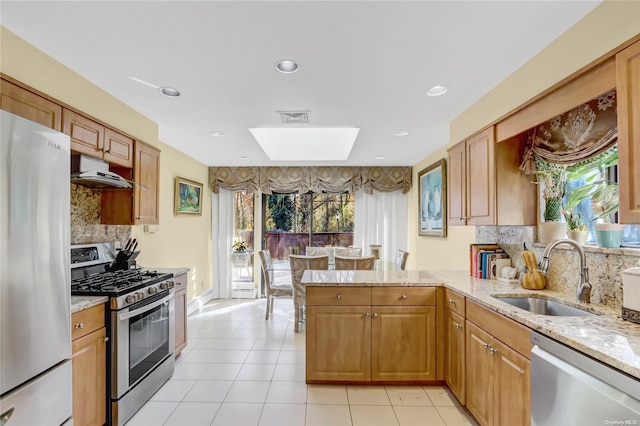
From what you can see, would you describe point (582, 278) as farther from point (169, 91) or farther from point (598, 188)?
point (169, 91)

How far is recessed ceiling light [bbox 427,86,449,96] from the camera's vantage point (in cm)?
233

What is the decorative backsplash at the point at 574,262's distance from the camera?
5.55 feet

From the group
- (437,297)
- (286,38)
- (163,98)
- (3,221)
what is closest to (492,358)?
(437,297)

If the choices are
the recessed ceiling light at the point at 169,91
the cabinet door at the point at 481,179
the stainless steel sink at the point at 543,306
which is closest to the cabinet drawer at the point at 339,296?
the stainless steel sink at the point at 543,306

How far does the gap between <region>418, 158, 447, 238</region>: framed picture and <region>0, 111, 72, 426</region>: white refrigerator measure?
3935 millimetres

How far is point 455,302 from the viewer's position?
7.56 ft

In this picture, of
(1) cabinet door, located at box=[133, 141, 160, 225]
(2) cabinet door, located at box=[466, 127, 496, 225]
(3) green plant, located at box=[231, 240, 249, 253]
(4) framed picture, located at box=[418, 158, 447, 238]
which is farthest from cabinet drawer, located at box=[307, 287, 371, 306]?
(3) green plant, located at box=[231, 240, 249, 253]

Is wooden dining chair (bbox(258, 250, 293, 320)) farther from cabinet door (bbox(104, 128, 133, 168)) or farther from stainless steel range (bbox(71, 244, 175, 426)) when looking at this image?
cabinet door (bbox(104, 128, 133, 168))

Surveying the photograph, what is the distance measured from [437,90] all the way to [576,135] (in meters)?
0.97

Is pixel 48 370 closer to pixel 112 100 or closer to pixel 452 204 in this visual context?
pixel 112 100

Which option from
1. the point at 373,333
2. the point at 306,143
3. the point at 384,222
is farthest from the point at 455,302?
the point at 384,222

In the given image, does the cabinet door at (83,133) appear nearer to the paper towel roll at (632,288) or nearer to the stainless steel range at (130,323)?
the stainless steel range at (130,323)

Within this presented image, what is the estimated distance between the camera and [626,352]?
1.13 meters

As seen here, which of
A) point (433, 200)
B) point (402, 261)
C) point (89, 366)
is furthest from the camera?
point (433, 200)
